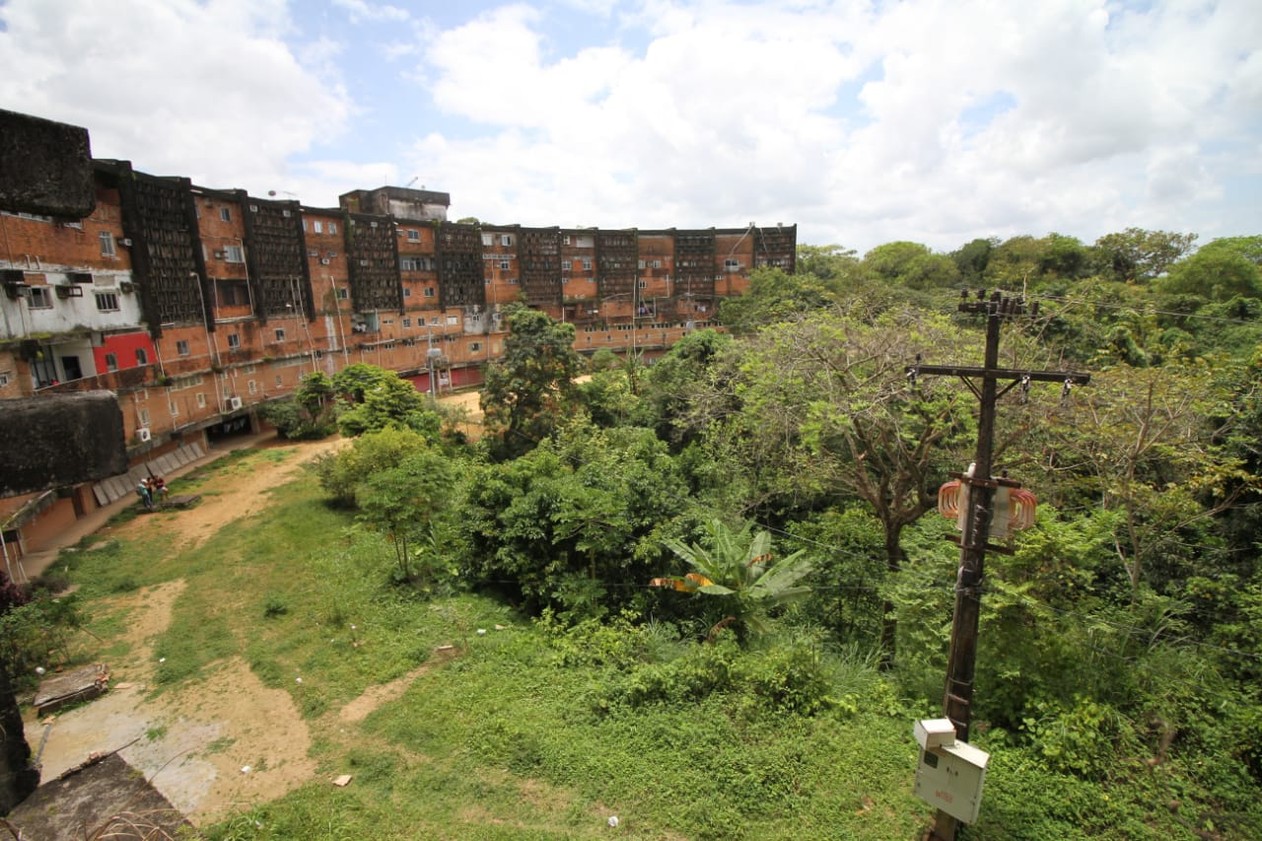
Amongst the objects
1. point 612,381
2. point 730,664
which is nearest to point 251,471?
point 612,381

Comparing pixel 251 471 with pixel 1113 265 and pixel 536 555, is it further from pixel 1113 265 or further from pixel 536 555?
pixel 1113 265

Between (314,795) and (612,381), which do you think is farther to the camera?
(612,381)

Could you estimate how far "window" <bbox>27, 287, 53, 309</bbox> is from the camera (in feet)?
54.0

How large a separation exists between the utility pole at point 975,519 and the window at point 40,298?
859 inches

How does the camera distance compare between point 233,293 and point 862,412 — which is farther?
point 233,293

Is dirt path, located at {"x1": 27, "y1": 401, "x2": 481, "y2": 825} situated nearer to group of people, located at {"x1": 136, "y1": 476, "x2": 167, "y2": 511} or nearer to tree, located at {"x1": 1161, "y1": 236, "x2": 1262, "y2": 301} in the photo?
group of people, located at {"x1": 136, "y1": 476, "x2": 167, "y2": 511}

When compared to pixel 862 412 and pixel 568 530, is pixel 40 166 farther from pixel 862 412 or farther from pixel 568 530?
pixel 862 412

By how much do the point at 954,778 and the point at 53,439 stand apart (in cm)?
704

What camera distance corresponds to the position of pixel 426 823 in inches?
259

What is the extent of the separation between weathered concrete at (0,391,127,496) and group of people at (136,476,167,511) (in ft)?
67.6

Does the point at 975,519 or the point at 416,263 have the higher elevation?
the point at 416,263

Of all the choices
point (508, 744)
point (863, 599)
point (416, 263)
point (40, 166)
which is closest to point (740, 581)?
point (863, 599)

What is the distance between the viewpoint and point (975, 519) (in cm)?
629

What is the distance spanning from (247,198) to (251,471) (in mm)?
12841
